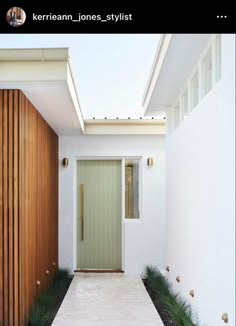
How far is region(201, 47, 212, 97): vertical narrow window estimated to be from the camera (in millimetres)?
3821

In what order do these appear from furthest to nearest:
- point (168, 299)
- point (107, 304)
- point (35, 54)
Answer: point (107, 304)
point (168, 299)
point (35, 54)

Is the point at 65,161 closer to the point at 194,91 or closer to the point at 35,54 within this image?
the point at 194,91

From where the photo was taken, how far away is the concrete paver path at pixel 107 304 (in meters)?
4.82

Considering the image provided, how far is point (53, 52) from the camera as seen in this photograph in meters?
3.80

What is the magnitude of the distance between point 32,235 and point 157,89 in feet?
7.83

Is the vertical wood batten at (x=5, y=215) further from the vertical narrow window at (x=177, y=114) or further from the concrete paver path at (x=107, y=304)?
the vertical narrow window at (x=177, y=114)

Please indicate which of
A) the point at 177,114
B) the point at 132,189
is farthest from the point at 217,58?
the point at 132,189

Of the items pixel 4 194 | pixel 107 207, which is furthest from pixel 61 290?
pixel 4 194

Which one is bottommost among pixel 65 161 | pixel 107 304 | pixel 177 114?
pixel 107 304

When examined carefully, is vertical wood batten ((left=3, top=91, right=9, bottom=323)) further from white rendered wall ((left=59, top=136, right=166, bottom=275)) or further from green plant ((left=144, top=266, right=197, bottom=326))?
white rendered wall ((left=59, top=136, right=166, bottom=275))

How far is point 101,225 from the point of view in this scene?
25.7 feet
